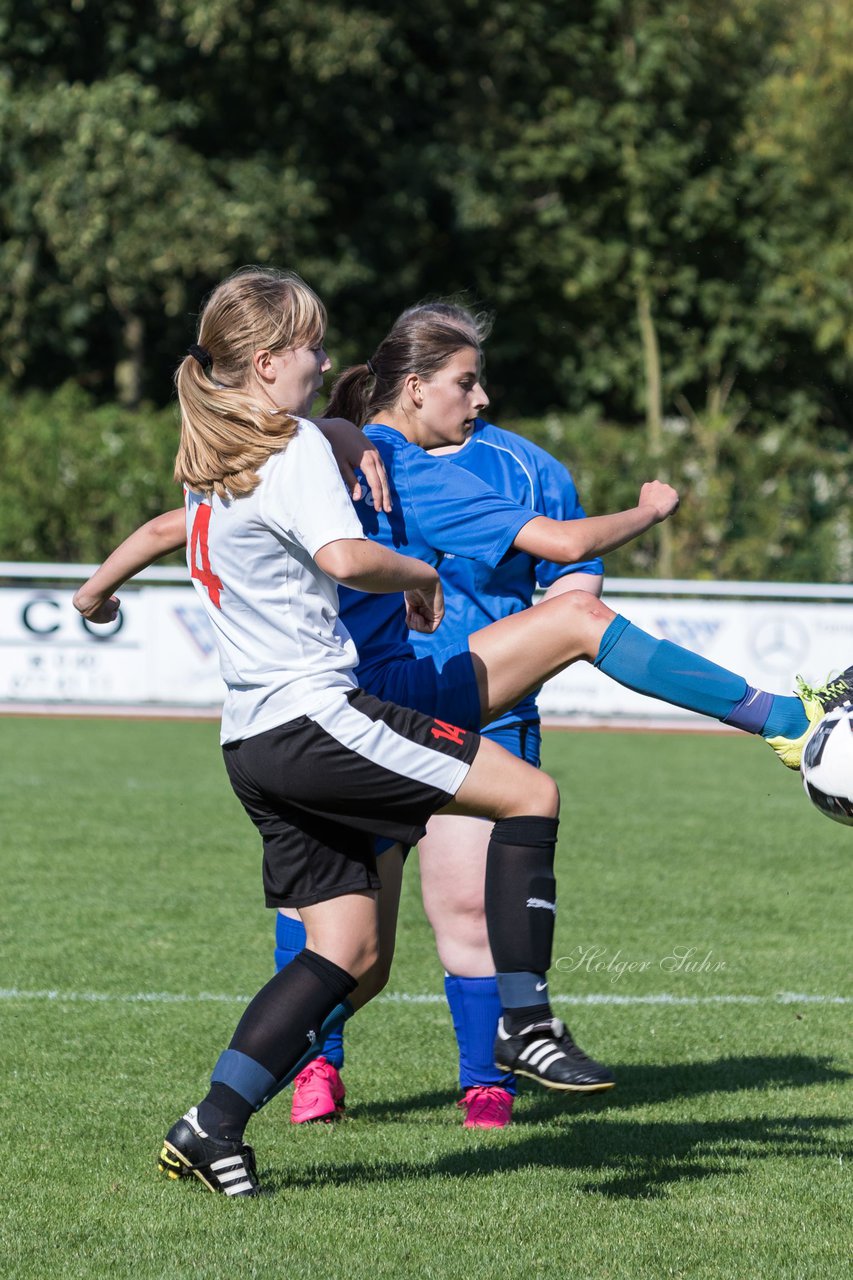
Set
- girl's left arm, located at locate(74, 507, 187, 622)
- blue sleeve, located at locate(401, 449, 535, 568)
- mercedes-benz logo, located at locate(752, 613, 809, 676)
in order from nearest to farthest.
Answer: blue sleeve, located at locate(401, 449, 535, 568), girl's left arm, located at locate(74, 507, 187, 622), mercedes-benz logo, located at locate(752, 613, 809, 676)

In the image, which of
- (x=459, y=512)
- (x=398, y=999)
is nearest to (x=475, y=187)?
(x=398, y=999)

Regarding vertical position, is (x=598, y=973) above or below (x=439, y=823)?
below

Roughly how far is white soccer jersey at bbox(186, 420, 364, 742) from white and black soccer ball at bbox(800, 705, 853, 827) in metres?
1.01

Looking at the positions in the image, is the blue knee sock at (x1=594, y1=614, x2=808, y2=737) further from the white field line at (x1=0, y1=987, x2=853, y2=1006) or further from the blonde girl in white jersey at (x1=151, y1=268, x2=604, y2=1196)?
the white field line at (x1=0, y1=987, x2=853, y2=1006)

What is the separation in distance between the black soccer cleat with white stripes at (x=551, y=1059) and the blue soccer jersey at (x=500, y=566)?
3.58ft

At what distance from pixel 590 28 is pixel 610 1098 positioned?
24.9m

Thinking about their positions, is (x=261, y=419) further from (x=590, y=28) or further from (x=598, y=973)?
(x=590, y=28)

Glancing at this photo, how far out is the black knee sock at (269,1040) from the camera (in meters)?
3.46

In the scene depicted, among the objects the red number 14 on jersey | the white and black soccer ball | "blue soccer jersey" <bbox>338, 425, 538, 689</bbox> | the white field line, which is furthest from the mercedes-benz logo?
the red number 14 on jersey

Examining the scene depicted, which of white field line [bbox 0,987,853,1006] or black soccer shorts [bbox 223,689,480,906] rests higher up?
black soccer shorts [bbox 223,689,480,906]

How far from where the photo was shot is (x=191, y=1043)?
5109 millimetres

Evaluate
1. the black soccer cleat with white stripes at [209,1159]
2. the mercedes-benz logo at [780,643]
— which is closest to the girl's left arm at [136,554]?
the black soccer cleat with white stripes at [209,1159]

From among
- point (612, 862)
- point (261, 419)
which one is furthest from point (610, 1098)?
point (612, 862)

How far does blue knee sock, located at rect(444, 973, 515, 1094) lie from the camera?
448 cm
